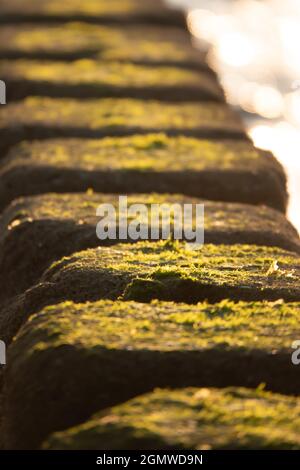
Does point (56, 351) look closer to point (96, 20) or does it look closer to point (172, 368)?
point (172, 368)

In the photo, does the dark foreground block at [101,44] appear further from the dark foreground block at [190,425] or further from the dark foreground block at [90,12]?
the dark foreground block at [190,425]

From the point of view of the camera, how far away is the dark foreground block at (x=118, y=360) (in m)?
4.50

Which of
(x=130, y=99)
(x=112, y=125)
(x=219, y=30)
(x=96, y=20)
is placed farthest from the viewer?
(x=219, y=30)

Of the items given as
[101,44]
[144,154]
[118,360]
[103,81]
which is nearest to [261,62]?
[101,44]

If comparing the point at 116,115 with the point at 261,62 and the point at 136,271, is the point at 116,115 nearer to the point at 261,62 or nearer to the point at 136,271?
the point at 136,271

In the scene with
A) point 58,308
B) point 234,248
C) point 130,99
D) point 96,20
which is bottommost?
point 58,308

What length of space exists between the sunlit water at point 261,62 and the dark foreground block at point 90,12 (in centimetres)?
103

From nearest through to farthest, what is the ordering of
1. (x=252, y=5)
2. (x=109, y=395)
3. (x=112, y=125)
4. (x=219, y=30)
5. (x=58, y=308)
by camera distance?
(x=109, y=395) → (x=58, y=308) → (x=112, y=125) → (x=219, y=30) → (x=252, y=5)

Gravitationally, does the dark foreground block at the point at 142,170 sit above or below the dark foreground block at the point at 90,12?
below

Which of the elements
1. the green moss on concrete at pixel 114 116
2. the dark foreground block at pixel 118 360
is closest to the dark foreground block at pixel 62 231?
the dark foreground block at pixel 118 360

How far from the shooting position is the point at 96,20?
45.8 ft

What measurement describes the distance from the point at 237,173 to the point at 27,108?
91.1 inches

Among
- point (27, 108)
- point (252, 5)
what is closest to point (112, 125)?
point (27, 108)
